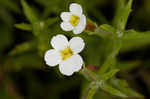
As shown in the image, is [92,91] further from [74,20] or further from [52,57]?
[74,20]

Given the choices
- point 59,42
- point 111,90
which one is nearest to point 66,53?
point 59,42

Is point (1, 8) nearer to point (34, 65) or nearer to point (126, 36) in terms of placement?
point (34, 65)

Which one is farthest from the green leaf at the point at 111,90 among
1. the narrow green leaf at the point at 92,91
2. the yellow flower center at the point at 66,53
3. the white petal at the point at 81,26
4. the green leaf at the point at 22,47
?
the green leaf at the point at 22,47

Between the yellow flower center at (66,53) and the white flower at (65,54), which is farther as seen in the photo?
the yellow flower center at (66,53)

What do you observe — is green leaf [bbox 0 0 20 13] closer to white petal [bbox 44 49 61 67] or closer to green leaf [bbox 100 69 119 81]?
white petal [bbox 44 49 61 67]

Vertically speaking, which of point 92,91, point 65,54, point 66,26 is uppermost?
point 66,26

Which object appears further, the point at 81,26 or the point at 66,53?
the point at 66,53

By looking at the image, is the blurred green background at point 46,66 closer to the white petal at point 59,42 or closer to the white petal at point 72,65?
the white petal at point 59,42
